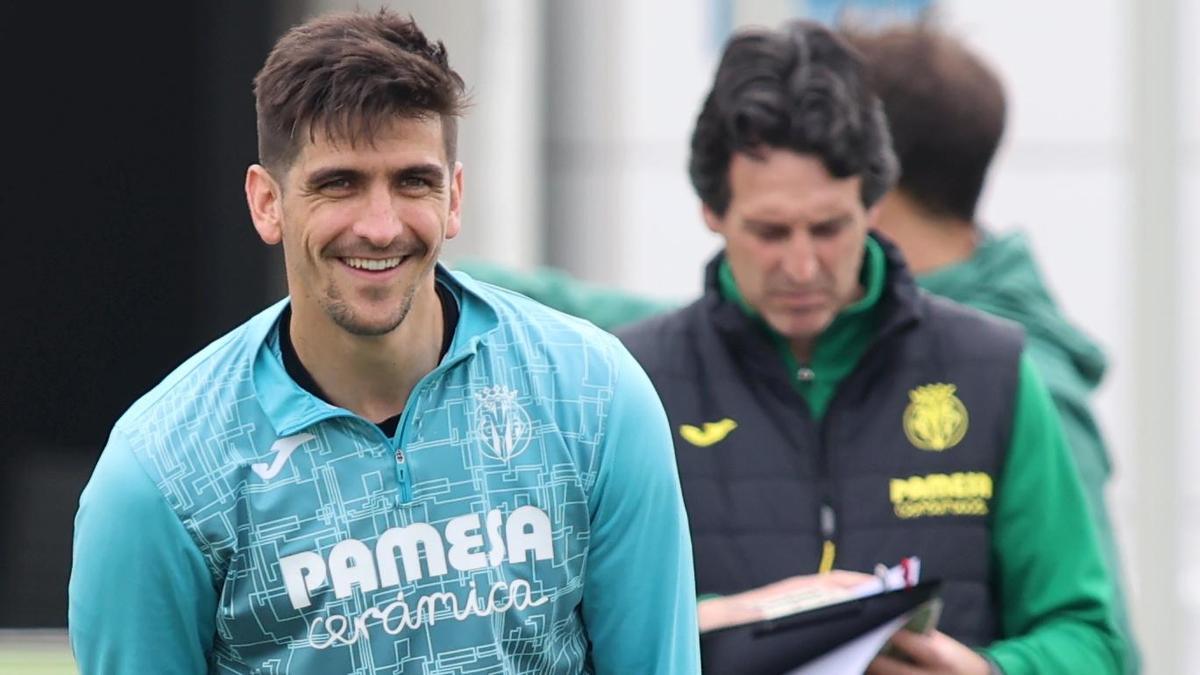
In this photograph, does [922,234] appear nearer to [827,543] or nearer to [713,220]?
A: [713,220]

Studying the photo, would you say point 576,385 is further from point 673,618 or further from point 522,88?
point 522,88

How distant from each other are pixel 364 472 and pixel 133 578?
30 centimetres

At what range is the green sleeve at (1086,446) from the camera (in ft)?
12.3

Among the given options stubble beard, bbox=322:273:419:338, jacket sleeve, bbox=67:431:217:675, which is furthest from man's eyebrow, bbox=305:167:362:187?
jacket sleeve, bbox=67:431:217:675

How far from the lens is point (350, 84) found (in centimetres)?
272

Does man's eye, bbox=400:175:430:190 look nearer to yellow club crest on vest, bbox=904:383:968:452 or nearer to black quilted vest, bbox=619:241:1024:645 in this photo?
black quilted vest, bbox=619:241:1024:645

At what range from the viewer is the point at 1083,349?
3992 mm

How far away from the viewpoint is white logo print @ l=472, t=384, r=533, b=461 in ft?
9.33

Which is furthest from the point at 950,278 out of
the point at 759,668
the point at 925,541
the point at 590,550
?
the point at 590,550

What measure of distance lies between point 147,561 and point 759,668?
0.89 m

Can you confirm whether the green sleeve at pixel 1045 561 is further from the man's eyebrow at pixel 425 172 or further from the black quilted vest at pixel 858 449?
the man's eyebrow at pixel 425 172

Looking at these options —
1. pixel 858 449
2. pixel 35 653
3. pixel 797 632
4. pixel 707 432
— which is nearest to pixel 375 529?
pixel 797 632

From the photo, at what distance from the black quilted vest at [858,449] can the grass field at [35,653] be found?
240 centimetres

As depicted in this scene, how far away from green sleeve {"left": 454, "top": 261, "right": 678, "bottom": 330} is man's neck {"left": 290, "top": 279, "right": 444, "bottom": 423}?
5.52ft
